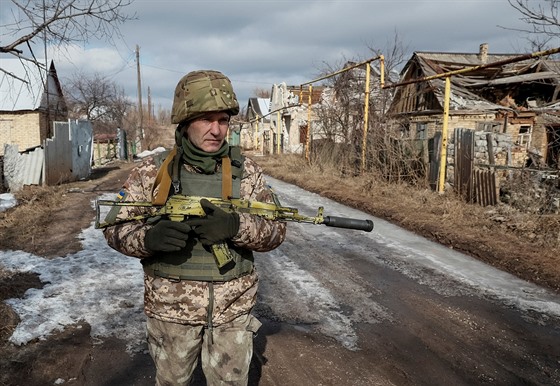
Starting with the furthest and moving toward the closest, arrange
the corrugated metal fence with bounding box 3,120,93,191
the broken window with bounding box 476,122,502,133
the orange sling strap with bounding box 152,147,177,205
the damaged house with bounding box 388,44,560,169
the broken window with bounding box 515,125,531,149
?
the broken window with bounding box 515,125,531,149, the damaged house with bounding box 388,44,560,169, the broken window with bounding box 476,122,502,133, the corrugated metal fence with bounding box 3,120,93,191, the orange sling strap with bounding box 152,147,177,205

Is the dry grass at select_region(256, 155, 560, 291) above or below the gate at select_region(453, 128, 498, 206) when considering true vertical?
below

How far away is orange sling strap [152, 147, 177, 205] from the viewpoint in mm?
1838

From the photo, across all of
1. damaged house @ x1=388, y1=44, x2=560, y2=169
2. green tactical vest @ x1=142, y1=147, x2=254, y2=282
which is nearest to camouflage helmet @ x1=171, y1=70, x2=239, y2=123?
green tactical vest @ x1=142, y1=147, x2=254, y2=282

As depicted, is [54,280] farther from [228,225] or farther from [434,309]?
[434,309]

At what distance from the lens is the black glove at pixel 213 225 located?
175cm

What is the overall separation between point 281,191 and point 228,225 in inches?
424

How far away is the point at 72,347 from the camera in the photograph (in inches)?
125

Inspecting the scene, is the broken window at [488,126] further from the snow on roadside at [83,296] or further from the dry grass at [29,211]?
the dry grass at [29,211]

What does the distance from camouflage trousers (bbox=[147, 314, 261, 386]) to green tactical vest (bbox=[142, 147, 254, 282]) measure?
233 millimetres

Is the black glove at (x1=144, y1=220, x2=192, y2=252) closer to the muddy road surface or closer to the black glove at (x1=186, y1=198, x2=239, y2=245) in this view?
the black glove at (x1=186, y1=198, x2=239, y2=245)

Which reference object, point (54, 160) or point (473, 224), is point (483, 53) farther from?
point (54, 160)

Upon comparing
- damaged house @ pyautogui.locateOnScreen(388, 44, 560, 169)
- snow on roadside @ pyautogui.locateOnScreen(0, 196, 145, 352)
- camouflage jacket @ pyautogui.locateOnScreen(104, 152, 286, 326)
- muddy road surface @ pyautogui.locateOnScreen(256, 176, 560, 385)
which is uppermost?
damaged house @ pyautogui.locateOnScreen(388, 44, 560, 169)

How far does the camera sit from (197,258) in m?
1.90

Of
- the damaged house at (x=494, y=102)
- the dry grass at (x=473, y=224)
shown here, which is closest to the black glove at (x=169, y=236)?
the dry grass at (x=473, y=224)
